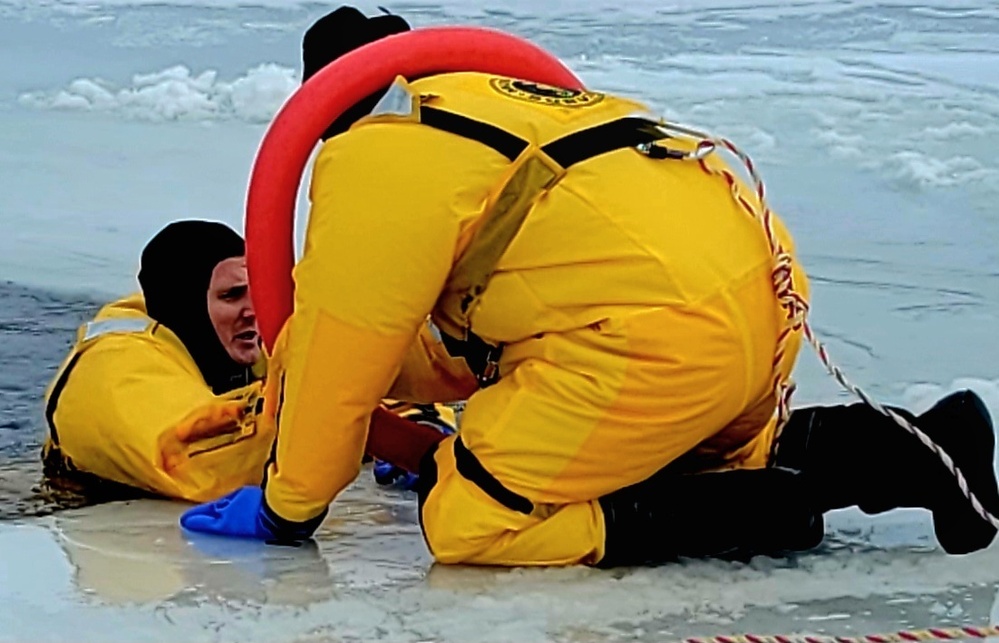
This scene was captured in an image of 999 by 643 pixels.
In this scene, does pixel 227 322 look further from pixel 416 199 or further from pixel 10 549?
pixel 416 199

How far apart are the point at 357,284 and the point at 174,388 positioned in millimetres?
930

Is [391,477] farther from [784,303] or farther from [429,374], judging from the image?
[784,303]

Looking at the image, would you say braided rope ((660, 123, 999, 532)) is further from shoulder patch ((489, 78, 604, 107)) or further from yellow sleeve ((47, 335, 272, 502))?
yellow sleeve ((47, 335, 272, 502))

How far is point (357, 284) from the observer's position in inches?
85.0

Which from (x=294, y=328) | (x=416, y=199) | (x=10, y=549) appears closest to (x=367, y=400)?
(x=294, y=328)

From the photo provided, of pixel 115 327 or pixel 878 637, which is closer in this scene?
pixel 878 637

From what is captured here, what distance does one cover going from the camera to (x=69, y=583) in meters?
2.26

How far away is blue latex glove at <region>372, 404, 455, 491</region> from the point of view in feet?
9.75

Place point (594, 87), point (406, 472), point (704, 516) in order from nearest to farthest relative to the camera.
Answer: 1. point (704, 516)
2. point (406, 472)
3. point (594, 87)

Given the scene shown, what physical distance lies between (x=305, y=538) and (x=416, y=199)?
0.57 m

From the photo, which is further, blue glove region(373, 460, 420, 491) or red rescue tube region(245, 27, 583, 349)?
blue glove region(373, 460, 420, 491)

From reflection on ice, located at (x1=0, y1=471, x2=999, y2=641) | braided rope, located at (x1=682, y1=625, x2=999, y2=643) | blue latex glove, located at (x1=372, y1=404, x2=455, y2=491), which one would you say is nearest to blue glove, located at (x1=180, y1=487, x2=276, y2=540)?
reflection on ice, located at (x1=0, y1=471, x2=999, y2=641)

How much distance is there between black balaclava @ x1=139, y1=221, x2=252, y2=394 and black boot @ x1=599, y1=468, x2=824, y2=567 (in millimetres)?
1166

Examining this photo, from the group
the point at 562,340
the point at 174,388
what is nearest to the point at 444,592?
the point at 562,340
